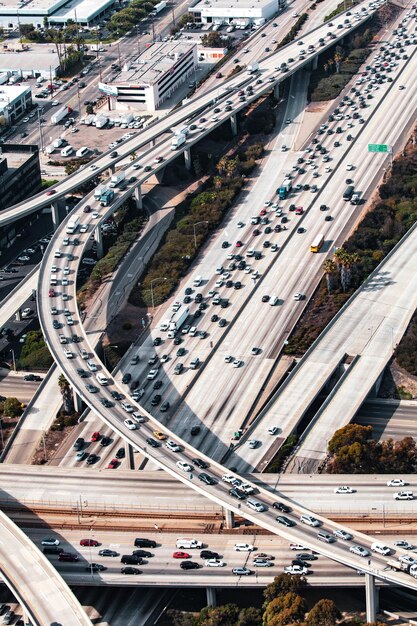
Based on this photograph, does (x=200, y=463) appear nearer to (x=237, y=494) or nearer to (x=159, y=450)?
(x=159, y=450)

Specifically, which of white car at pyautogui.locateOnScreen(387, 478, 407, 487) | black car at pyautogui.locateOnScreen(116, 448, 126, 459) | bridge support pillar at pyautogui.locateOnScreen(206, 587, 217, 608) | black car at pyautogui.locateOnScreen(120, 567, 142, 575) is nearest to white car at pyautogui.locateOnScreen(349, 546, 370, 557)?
bridge support pillar at pyautogui.locateOnScreen(206, 587, 217, 608)

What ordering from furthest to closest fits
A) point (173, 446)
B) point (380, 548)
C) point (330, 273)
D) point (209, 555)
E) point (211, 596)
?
point (330, 273) → point (173, 446) → point (209, 555) → point (211, 596) → point (380, 548)

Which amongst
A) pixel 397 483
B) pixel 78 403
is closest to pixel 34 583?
pixel 397 483

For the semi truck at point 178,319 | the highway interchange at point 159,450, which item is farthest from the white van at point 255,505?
the semi truck at point 178,319

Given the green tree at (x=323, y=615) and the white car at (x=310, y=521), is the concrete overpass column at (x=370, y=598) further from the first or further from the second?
the white car at (x=310, y=521)

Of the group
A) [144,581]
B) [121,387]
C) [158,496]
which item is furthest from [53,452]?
[144,581]

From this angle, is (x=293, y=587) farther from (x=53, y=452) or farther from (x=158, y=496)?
(x=53, y=452)
